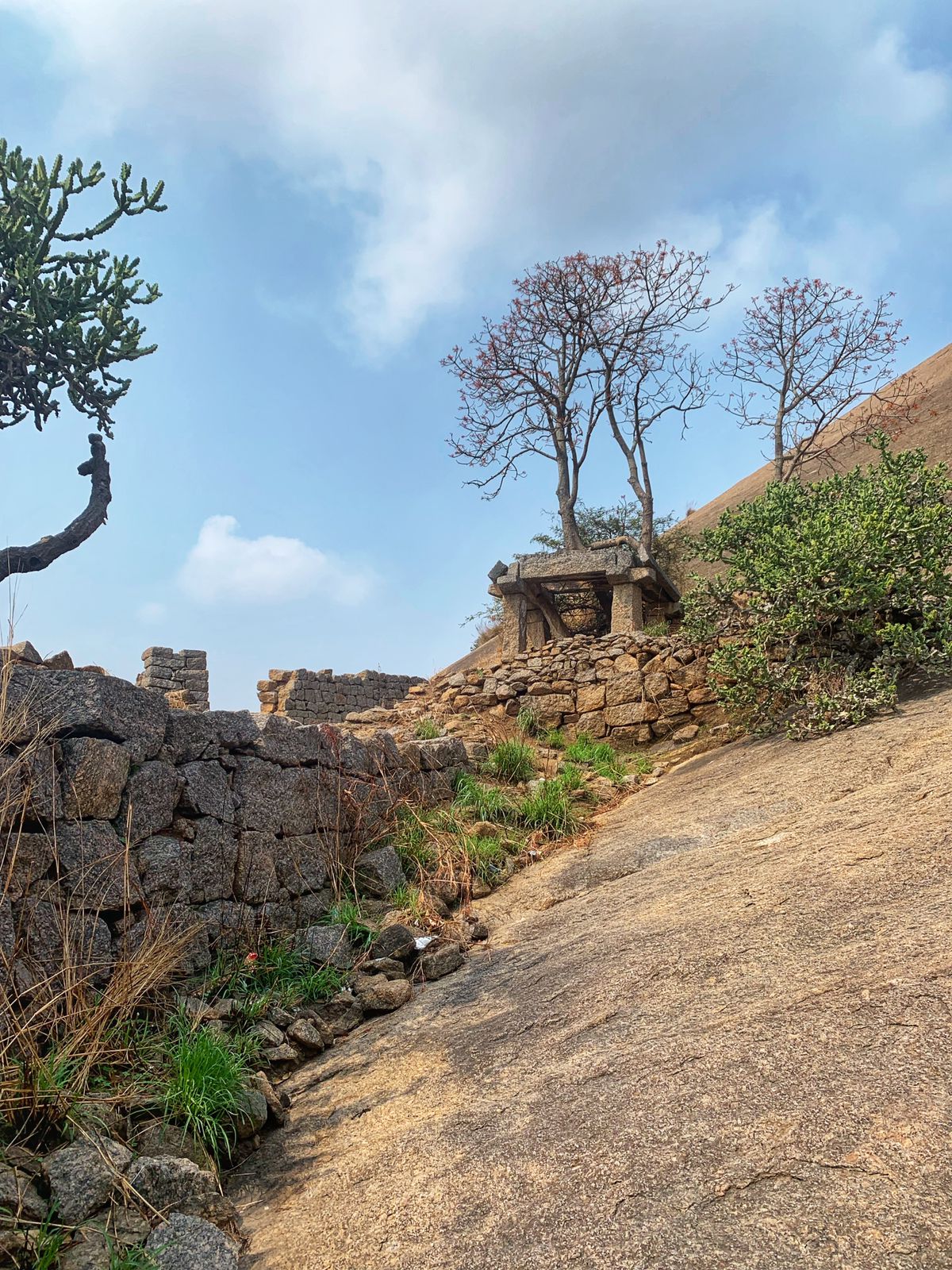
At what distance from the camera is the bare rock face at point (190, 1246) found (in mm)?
2469

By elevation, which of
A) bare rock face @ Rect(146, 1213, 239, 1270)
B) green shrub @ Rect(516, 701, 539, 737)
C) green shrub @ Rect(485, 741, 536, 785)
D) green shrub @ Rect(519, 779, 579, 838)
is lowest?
bare rock face @ Rect(146, 1213, 239, 1270)

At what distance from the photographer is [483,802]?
7.25m

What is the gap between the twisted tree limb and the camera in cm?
1400

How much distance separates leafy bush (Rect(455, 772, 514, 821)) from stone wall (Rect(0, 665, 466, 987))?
1176 mm

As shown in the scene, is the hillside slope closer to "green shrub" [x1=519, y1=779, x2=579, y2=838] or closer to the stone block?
the stone block

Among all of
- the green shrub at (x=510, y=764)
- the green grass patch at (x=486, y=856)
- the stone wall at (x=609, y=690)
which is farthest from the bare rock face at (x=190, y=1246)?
the stone wall at (x=609, y=690)

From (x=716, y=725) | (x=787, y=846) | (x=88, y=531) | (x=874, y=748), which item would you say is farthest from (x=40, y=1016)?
(x=88, y=531)

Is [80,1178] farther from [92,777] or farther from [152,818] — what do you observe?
[152,818]

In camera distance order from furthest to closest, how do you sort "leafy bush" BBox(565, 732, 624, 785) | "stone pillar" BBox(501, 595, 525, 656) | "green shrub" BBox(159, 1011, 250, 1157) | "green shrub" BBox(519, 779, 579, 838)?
"stone pillar" BBox(501, 595, 525, 656) < "leafy bush" BBox(565, 732, 624, 785) < "green shrub" BBox(519, 779, 579, 838) < "green shrub" BBox(159, 1011, 250, 1157)

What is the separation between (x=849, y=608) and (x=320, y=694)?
33.5 ft

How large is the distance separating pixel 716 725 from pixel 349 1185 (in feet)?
23.3

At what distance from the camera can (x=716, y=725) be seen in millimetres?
9180

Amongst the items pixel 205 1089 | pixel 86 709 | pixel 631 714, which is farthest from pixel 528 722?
pixel 205 1089

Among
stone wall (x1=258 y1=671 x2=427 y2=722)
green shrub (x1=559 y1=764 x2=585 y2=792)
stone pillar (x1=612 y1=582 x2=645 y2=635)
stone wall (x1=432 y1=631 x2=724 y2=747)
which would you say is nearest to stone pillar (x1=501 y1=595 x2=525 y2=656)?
stone pillar (x1=612 y1=582 x2=645 y2=635)
